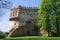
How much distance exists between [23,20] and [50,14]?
59.8 ft

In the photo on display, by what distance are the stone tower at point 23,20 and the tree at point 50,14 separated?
48.0 ft

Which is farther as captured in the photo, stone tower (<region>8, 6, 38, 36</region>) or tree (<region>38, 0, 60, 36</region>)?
stone tower (<region>8, 6, 38, 36</region>)

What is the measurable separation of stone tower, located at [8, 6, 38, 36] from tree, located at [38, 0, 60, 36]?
14630mm

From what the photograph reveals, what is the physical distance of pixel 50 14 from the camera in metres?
58.3

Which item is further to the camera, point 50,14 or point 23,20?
point 23,20

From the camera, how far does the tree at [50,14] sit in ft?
189

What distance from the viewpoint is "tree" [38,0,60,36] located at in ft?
189

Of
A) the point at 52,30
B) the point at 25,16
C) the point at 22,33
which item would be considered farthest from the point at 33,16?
Answer: the point at 52,30

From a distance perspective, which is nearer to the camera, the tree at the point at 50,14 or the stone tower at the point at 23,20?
the tree at the point at 50,14

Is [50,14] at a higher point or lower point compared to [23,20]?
higher

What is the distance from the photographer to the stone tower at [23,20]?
241 feet

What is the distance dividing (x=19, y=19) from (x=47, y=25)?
19443mm

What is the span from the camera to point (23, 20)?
246ft

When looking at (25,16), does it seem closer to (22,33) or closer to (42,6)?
(22,33)
